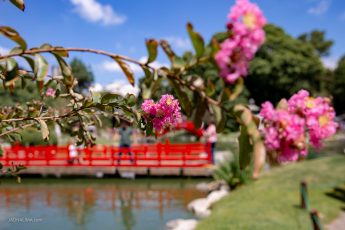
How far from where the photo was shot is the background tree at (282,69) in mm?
29000

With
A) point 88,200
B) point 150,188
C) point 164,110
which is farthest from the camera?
point 150,188

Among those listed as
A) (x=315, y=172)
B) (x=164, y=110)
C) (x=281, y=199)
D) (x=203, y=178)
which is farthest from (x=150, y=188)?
(x=164, y=110)

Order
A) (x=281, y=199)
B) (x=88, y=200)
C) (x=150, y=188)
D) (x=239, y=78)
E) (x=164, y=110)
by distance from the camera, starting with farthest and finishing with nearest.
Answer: (x=150, y=188) → (x=88, y=200) → (x=281, y=199) → (x=164, y=110) → (x=239, y=78)

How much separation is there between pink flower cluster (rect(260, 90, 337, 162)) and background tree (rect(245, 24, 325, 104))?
27584mm

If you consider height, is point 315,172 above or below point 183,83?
below

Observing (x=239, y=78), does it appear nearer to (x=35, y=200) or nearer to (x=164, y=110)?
(x=164, y=110)

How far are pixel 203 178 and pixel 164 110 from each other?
419 inches

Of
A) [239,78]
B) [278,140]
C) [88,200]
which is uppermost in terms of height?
[239,78]

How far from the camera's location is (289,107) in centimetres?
106

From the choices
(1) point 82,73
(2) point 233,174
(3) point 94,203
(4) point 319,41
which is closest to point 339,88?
(4) point 319,41

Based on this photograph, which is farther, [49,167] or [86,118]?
[49,167]

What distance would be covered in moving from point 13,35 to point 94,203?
841 centimetres

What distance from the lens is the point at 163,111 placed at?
58.4 inches

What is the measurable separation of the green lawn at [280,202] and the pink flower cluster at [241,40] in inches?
183
